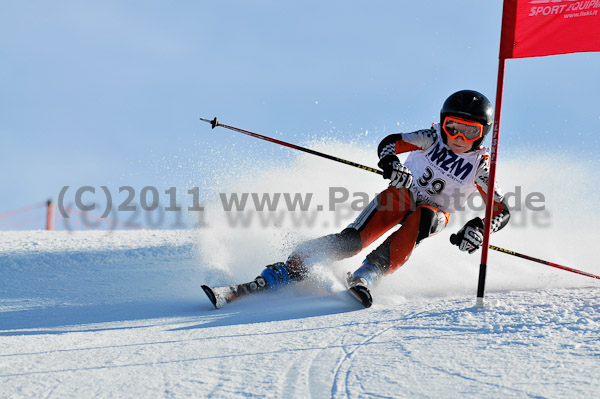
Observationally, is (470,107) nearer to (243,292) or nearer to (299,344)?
(243,292)

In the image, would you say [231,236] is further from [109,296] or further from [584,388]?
[584,388]

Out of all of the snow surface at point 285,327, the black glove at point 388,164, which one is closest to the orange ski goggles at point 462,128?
the black glove at point 388,164

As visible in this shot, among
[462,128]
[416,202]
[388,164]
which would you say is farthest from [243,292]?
[462,128]

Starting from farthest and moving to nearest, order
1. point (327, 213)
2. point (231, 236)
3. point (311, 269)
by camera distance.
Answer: point (327, 213)
point (231, 236)
point (311, 269)

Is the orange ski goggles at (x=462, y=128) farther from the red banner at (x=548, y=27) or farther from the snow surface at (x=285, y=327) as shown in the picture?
the snow surface at (x=285, y=327)

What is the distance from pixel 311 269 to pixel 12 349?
188cm

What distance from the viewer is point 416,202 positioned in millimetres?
4156

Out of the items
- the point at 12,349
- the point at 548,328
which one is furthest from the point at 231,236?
the point at 548,328

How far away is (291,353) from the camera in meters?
2.35

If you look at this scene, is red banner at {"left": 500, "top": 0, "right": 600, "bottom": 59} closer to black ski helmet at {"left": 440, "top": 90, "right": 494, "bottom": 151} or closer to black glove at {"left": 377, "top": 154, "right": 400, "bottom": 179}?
black ski helmet at {"left": 440, "top": 90, "right": 494, "bottom": 151}

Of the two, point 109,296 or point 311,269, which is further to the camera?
point 109,296

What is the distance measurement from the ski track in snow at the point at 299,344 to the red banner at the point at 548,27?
61.1 inches

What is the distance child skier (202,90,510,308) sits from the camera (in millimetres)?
3711

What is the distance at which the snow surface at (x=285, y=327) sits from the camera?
78.3 inches
